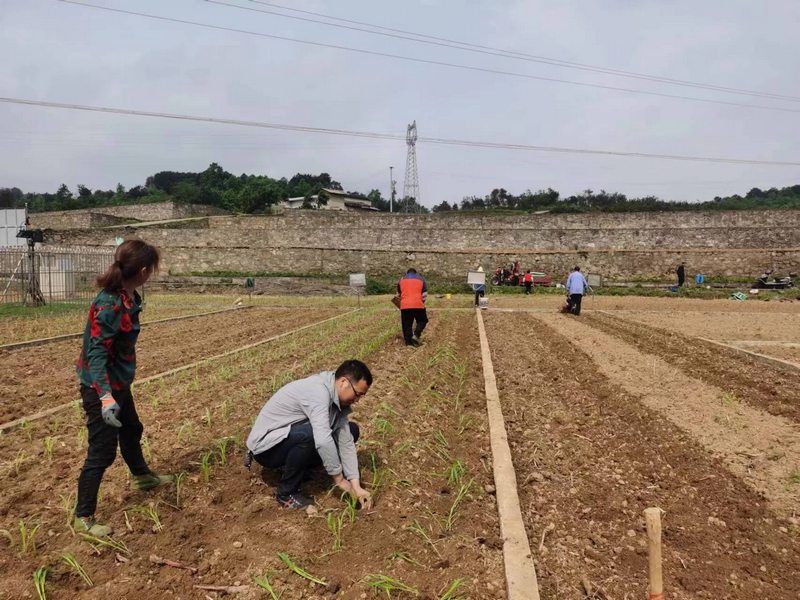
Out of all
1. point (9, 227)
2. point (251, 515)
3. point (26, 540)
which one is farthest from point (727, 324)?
point (9, 227)

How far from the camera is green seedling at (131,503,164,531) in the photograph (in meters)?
3.10

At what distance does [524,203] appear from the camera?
47.8 meters

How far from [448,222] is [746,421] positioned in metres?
27.8

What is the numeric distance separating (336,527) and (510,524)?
99 cm

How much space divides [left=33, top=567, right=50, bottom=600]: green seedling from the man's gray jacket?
119 centimetres

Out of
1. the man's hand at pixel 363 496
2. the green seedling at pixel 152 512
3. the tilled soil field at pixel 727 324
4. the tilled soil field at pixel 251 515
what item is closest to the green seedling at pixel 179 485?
the tilled soil field at pixel 251 515

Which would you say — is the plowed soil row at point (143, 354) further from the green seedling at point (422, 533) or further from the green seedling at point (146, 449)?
the green seedling at point (422, 533)

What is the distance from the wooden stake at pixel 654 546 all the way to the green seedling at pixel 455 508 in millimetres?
1389

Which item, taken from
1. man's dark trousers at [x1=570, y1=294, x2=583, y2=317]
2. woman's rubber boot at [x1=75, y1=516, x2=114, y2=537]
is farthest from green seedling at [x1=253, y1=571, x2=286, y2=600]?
man's dark trousers at [x1=570, y1=294, x2=583, y2=317]

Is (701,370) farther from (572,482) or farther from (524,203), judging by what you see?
(524,203)

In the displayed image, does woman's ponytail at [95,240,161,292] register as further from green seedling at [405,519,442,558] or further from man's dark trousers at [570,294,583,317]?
→ man's dark trousers at [570,294,583,317]

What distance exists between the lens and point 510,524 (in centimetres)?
317

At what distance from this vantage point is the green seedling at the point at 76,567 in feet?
8.59

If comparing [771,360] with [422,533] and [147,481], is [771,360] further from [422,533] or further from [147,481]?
[147,481]
